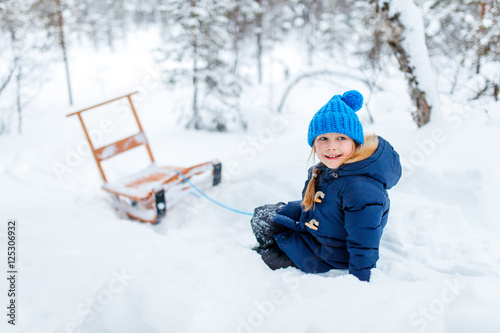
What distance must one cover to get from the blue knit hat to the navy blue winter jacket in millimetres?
125

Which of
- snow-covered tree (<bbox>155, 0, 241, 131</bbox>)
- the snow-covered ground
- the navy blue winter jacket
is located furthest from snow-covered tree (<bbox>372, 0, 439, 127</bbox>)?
snow-covered tree (<bbox>155, 0, 241, 131</bbox>)

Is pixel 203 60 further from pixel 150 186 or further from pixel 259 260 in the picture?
pixel 259 260

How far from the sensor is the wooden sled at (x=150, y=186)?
364cm

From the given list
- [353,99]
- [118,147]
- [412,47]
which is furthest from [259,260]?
[412,47]

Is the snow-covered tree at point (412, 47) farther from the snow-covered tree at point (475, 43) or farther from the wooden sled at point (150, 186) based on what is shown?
the wooden sled at point (150, 186)

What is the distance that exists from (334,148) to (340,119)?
170mm

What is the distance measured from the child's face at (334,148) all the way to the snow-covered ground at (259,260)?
0.67 metres

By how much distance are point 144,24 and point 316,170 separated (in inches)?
2380

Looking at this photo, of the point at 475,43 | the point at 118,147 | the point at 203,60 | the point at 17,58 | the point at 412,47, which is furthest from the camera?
the point at 203,60

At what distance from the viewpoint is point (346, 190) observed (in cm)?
177

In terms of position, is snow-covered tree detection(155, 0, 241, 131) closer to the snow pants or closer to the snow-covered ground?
the snow-covered ground

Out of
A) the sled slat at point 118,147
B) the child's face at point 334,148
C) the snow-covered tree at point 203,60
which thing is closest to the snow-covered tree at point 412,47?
the child's face at point 334,148

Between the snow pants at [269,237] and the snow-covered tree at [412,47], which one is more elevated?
the snow-covered tree at [412,47]

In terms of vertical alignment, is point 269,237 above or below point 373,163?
below
